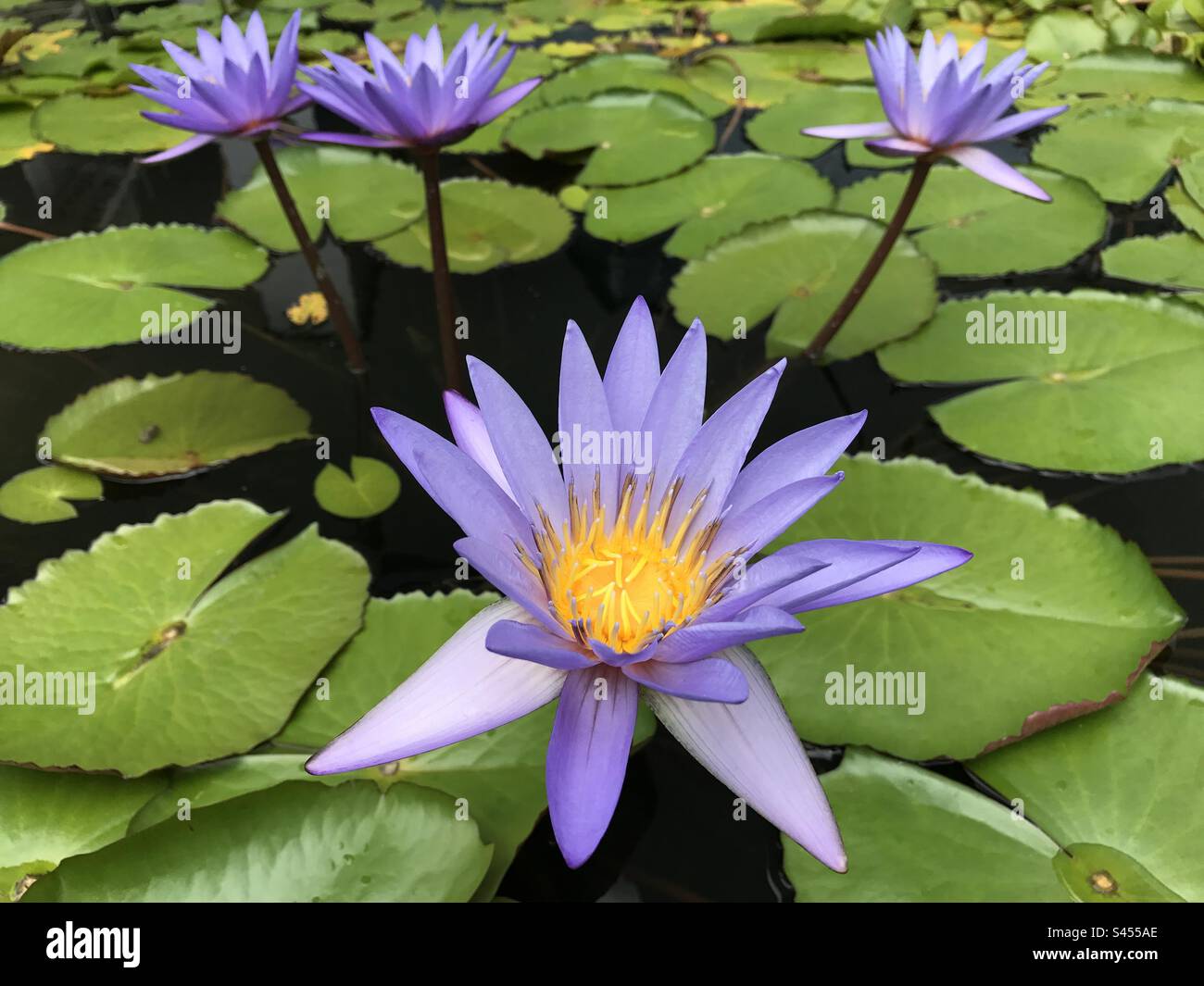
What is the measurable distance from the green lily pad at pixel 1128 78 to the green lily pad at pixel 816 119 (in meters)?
1.01

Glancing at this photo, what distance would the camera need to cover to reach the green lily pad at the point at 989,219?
99.7 inches

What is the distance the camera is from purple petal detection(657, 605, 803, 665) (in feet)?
2.68

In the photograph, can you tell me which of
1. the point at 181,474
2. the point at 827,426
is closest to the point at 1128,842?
the point at 827,426

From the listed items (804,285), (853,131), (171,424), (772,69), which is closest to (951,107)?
(853,131)

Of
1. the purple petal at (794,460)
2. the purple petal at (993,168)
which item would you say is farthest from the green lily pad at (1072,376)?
the purple petal at (794,460)

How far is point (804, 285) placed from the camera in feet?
8.14

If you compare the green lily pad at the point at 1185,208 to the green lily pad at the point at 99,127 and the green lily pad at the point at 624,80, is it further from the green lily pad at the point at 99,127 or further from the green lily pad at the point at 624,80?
the green lily pad at the point at 99,127

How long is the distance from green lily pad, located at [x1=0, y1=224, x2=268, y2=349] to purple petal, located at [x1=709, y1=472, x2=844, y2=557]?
2.22m

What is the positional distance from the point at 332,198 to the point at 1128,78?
3987mm

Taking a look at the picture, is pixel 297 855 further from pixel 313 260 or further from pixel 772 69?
pixel 772 69

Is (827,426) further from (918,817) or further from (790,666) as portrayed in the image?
(918,817)

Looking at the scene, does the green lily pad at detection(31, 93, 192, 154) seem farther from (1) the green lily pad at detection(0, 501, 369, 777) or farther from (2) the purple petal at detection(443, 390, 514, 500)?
(2) the purple petal at detection(443, 390, 514, 500)

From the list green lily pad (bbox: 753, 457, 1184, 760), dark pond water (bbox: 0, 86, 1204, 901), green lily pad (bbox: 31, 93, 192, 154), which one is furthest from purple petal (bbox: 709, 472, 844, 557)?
green lily pad (bbox: 31, 93, 192, 154)

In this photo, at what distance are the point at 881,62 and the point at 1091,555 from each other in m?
1.27
